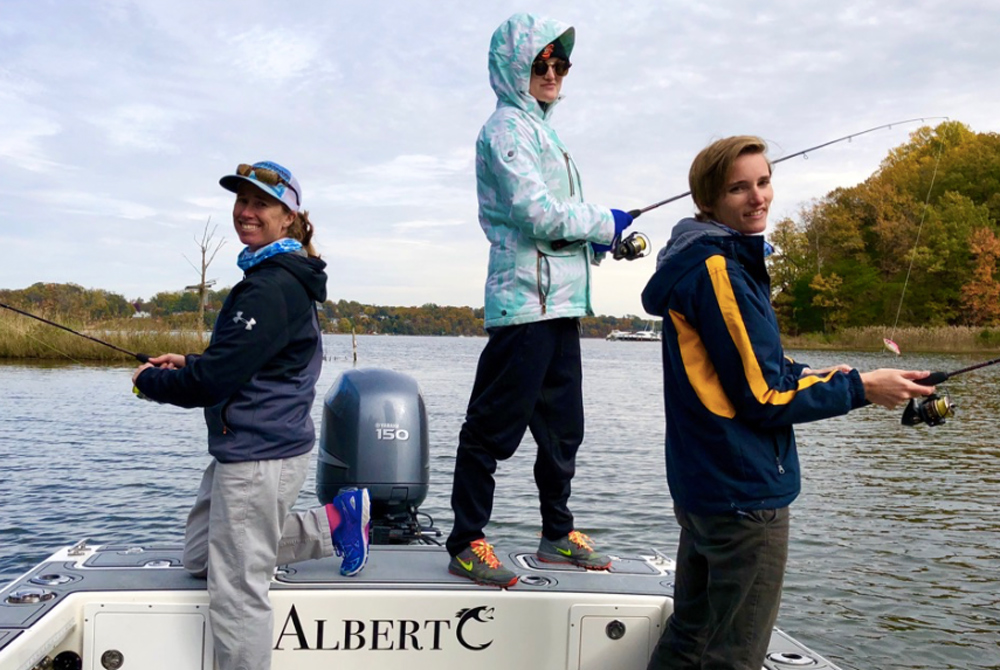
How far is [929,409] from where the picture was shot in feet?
7.47

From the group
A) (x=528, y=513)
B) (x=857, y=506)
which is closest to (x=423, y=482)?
(x=528, y=513)

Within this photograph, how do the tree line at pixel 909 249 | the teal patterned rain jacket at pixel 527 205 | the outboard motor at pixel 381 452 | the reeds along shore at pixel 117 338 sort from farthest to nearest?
the reeds along shore at pixel 117 338
the tree line at pixel 909 249
the outboard motor at pixel 381 452
the teal patterned rain jacket at pixel 527 205

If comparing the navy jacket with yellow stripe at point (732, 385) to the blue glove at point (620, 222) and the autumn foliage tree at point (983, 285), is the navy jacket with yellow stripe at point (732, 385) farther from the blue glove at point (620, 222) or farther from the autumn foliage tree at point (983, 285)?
the autumn foliage tree at point (983, 285)

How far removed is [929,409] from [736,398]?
52 centimetres

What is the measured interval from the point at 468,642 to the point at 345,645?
372 mm

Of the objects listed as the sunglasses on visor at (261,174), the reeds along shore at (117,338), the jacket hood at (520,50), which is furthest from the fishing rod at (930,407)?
the reeds along shore at (117,338)

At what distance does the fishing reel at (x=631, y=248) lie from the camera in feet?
10.3

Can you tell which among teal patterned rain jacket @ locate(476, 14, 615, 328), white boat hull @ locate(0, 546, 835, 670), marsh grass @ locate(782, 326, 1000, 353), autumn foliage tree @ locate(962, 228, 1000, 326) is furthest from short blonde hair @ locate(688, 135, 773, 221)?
marsh grass @ locate(782, 326, 1000, 353)

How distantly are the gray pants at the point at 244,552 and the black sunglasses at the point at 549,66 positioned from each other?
1511mm

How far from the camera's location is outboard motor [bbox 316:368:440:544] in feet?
12.7

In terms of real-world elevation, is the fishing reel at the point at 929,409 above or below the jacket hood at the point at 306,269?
below

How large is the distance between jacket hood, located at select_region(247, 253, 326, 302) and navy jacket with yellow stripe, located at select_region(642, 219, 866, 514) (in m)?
1.09

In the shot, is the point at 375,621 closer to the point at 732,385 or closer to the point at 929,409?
the point at 732,385

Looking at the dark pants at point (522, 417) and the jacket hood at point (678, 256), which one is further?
the dark pants at point (522, 417)
